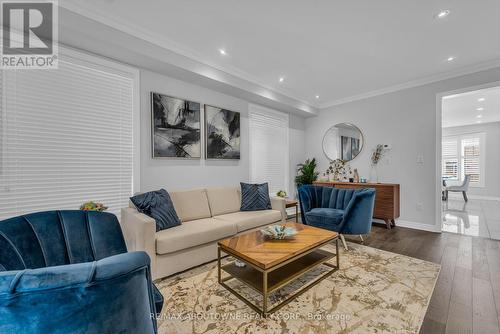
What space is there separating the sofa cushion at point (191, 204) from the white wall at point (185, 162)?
34cm

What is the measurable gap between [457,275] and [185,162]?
358 cm

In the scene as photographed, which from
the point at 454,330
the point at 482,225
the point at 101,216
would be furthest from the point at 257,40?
the point at 482,225

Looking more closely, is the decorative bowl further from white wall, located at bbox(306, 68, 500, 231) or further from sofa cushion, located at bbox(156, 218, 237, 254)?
white wall, located at bbox(306, 68, 500, 231)

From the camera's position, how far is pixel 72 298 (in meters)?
0.60

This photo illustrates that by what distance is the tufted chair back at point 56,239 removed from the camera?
3.52ft

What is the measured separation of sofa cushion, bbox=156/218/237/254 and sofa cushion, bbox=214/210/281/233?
0.13 metres

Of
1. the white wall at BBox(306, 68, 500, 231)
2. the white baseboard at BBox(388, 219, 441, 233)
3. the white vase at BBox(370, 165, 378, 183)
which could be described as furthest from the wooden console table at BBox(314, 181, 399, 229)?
the white vase at BBox(370, 165, 378, 183)

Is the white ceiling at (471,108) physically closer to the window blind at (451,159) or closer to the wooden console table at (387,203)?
the window blind at (451,159)

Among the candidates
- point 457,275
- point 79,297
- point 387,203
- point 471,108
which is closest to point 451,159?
point 471,108

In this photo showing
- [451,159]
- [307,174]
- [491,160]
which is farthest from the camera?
[451,159]

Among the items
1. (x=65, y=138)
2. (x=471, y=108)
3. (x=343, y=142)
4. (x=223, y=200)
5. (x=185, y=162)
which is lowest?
(x=223, y=200)

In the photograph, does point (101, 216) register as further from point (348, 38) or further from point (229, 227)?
point (348, 38)

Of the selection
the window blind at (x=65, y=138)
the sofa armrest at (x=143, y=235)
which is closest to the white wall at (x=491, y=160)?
the sofa armrest at (x=143, y=235)

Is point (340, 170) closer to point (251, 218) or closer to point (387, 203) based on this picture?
point (387, 203)
